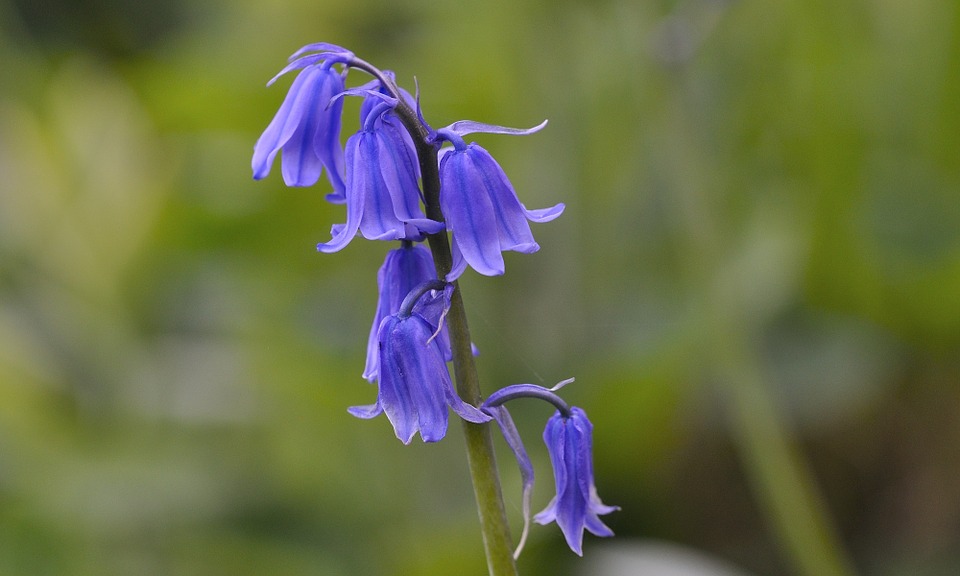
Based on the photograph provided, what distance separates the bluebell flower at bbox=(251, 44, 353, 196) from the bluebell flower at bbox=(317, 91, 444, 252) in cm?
5

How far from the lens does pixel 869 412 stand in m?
1.79

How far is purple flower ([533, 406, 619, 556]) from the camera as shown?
685 millimetres

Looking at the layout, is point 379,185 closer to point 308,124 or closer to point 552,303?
point 308,124

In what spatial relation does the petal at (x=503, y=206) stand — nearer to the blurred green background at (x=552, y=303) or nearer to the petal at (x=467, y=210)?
the petal at (x=467, y=210)

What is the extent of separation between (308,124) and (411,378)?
192mm

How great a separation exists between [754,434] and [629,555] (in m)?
0.28

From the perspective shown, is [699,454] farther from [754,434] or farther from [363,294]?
[363,294]

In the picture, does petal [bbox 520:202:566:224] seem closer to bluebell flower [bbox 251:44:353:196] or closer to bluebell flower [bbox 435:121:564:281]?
bluebell flower [bbox 435:121:564:281]

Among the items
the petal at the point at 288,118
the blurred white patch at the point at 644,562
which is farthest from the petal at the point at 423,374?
the blurred white patch at the point at 644,562

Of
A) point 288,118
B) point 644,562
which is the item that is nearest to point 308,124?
point 288,118

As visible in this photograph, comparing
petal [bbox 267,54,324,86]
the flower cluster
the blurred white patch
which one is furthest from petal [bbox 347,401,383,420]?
the blurred white patch

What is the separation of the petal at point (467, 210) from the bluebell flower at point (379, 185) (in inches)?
0.9

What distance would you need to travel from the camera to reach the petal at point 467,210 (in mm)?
622

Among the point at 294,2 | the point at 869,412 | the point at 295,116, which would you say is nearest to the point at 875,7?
the point at 869,412
